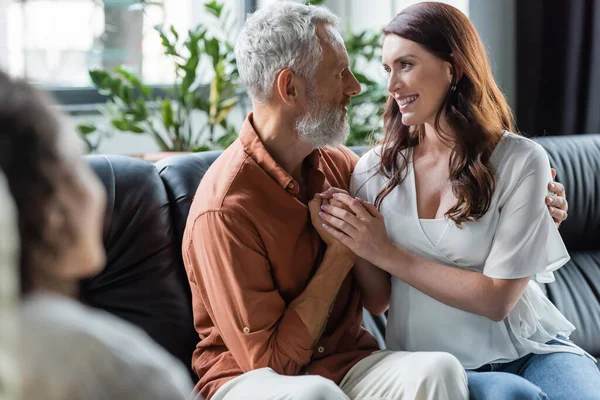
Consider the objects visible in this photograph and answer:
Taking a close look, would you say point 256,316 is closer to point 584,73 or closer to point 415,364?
point 415,364

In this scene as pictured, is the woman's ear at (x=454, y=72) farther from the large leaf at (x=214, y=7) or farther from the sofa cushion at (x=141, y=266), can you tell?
the large leaf at (x=214, y=7)

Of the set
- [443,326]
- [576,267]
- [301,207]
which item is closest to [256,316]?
[301,207]

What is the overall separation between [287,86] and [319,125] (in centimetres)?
11

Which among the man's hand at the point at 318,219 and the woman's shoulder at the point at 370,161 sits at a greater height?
the woman's shoulder at the point at 370,161

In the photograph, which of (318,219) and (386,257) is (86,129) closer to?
(318,219)

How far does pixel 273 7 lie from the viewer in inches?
72.6

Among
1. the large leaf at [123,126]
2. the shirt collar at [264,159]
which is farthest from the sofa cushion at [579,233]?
the large leaf at [123,126]

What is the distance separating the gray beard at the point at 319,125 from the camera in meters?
1.82

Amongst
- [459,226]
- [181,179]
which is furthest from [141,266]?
[459,226]

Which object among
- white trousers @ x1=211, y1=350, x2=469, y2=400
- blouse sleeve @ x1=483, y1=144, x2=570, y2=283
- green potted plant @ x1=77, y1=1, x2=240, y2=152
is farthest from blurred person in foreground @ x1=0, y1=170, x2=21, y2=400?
green potted plant @ x1=77, y1=1, x2=240, y2=152

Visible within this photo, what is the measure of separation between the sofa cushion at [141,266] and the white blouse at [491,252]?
49 centimetres

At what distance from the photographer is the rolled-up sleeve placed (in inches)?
65.7

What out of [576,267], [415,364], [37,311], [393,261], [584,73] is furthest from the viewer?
[584,73]

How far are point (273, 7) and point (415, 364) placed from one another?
822mm
